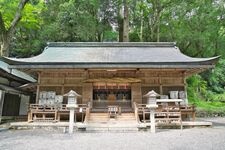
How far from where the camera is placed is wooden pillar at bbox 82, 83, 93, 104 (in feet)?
41.0

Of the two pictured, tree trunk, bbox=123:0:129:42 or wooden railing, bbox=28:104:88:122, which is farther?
tree trunk, bbox=123:0:129:42

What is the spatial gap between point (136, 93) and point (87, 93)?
9.42 ft

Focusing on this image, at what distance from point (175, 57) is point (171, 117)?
414 centimetres

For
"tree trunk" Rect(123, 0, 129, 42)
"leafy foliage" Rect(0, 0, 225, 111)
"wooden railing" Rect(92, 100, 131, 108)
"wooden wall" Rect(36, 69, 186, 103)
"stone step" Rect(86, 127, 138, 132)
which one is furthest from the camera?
"tree trunk" Rect(123, 0, 129, 42)

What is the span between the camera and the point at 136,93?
12.6 metres

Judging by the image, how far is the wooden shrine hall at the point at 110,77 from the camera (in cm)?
1153

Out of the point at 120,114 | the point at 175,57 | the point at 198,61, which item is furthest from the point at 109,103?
the point at 198,61

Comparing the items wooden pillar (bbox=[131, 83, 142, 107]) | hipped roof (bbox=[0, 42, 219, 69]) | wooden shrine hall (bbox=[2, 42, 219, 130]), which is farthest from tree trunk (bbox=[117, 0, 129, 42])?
wooden pillar (bbox=[131, 83, 142, 107])

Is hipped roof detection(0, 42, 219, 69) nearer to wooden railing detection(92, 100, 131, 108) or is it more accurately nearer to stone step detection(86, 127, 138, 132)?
wooden railing detection(92, 100, 131, 108)

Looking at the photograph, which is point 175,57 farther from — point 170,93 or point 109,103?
point 109,103

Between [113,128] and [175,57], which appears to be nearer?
[113,128]

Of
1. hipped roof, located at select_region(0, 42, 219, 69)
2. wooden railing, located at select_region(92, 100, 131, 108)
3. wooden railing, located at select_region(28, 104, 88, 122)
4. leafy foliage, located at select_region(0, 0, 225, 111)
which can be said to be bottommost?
wooden railing, located at select_region(28, 104, 88, 122)

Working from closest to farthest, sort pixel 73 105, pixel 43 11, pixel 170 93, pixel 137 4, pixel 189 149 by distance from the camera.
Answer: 1. pixel 189 149
2. pixel 73 105
3. pixel 170 93
4. pixel 43 11
5. pixel 137 4

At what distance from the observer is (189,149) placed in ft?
18.5
